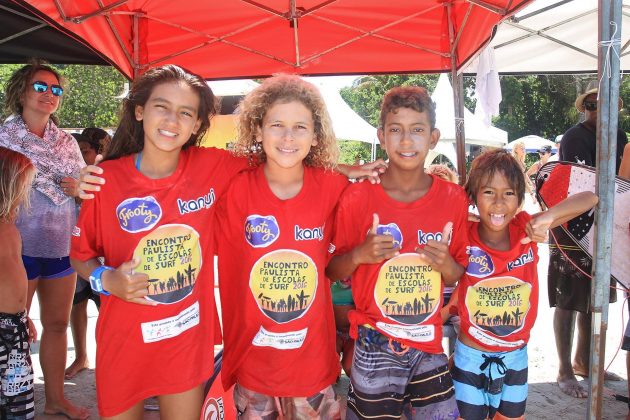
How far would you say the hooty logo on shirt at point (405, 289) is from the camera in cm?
235

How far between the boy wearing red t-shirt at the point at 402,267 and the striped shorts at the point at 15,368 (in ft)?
5.50

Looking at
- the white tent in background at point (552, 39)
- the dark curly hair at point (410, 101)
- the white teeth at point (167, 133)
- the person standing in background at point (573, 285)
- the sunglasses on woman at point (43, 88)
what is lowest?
the person standing in background at point (573, 285)

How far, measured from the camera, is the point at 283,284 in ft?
7.45

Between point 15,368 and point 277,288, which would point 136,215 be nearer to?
point 277,288

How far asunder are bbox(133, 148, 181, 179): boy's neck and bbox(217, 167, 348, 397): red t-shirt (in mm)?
293

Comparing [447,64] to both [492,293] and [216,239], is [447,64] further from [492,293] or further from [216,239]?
[216,239]

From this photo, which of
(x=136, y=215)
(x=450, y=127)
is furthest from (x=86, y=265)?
(x=450, y=127)

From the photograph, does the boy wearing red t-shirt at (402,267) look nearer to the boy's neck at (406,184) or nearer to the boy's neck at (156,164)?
the boy's neck at (406,184)

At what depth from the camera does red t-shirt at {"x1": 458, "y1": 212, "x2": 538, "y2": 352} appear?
102 inches

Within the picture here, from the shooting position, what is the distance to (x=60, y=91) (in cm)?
358

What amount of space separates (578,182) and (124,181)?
237 cm

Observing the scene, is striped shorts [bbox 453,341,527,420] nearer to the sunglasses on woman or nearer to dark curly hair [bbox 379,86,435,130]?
dark curly hair [bbox 379,86,435,130]

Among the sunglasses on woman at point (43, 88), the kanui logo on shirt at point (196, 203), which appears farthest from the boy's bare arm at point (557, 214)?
the sunglasses on woman at point (43, 88)

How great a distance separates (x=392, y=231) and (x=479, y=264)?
54 cm
